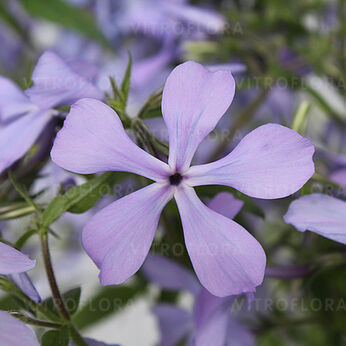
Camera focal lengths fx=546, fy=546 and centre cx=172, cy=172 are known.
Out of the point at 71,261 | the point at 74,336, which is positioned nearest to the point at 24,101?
the point at 74,336

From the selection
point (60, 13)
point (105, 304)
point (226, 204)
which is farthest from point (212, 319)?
point (60, 13)

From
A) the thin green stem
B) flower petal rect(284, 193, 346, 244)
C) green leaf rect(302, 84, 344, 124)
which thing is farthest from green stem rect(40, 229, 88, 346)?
green leaf rect(302, 84, 344, 124)

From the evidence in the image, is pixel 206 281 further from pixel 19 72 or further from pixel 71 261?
pixel 19 72

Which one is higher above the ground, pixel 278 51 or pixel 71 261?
A: pixel 278 51

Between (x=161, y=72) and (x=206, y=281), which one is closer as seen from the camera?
(x=206, y=281)

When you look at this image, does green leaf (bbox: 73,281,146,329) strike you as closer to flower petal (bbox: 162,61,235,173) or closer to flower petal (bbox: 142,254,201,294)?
flower petal (bbox: 142,254,201,294)

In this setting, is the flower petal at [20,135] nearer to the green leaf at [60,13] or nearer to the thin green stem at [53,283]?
the thin green stem at [53,283]

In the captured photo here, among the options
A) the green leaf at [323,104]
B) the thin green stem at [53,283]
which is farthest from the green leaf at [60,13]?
the thin green stem at [53,283]
